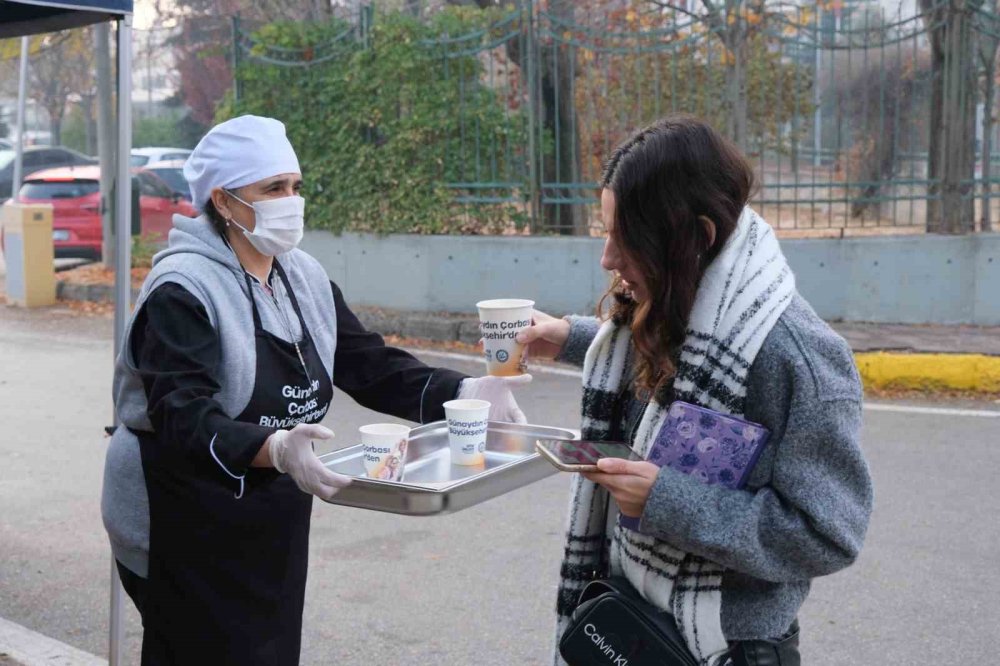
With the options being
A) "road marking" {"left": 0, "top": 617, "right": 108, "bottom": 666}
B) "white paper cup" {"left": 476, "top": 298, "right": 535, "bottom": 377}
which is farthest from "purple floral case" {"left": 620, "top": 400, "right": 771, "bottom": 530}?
"road marking" {"left": 0, "top": 617, "right": 108, "bottom": 666}

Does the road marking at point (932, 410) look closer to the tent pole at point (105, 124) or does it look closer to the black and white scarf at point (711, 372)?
the black and white scarf at point (711, 372)

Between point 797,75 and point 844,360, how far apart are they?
28.4 ft

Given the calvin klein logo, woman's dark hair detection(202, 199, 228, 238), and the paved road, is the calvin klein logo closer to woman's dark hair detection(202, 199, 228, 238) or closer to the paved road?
woman's dark hair detection(202, 199, 228, 238)

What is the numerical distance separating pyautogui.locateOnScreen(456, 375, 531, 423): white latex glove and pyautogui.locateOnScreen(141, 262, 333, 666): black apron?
416 millimetres

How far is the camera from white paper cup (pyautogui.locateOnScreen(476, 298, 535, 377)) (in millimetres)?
2863

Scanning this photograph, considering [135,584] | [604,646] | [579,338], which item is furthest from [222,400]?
[604,646]

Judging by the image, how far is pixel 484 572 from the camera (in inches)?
208

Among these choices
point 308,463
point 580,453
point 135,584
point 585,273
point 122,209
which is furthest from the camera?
point 585,273

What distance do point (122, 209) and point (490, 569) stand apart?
93.4 inches


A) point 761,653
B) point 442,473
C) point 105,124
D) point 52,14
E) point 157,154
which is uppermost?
point 157,154

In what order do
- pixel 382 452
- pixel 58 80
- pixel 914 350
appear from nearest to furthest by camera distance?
pixel 382 452 → pixel 914 350 → pixel 58 80

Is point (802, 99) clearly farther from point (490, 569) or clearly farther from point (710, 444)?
point (710, 444)

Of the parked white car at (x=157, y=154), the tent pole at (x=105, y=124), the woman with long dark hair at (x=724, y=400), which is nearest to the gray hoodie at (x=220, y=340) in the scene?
the woman with long dark hair at (x=724, y=400)

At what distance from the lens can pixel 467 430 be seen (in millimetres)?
2807
